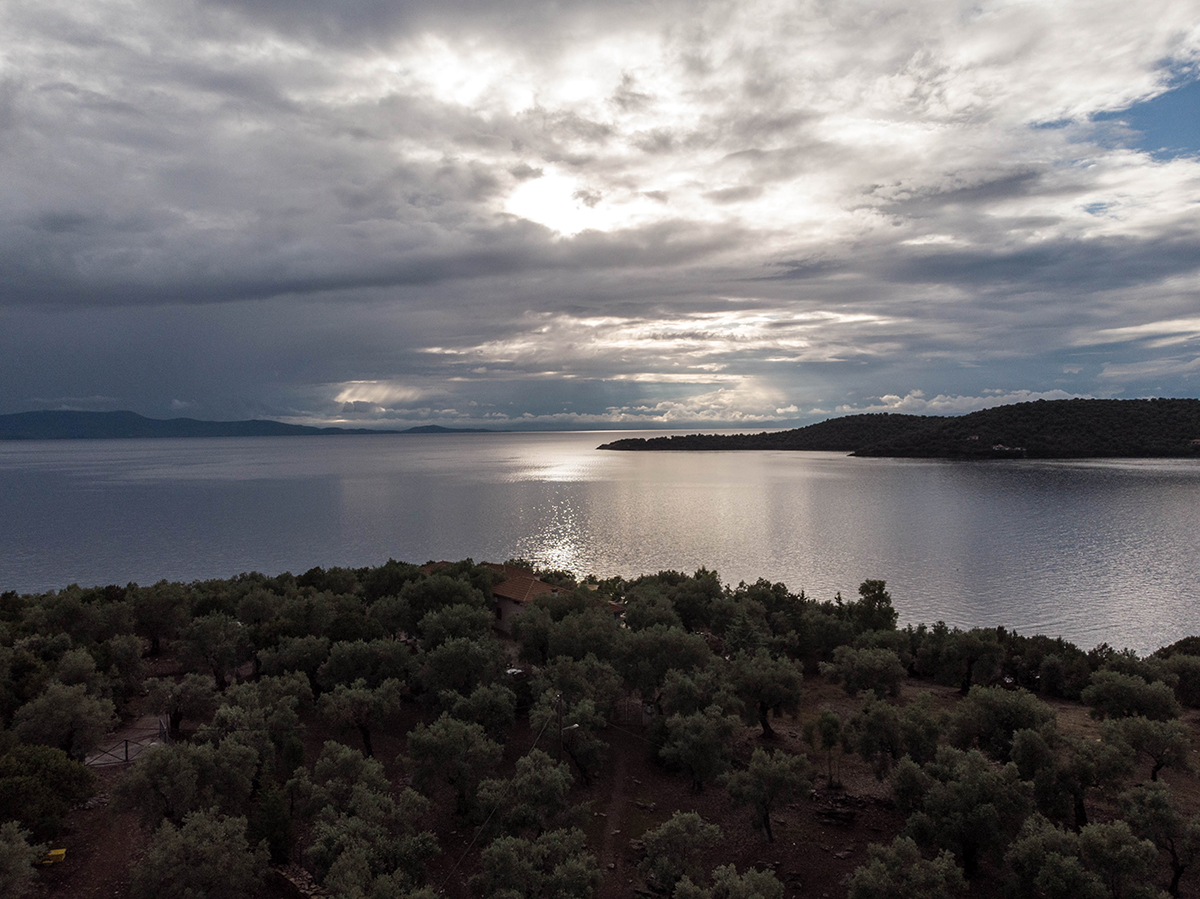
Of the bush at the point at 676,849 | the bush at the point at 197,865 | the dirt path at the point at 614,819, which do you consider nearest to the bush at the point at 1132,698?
the bush at the point at 676,849

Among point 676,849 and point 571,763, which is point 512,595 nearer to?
point 571,763

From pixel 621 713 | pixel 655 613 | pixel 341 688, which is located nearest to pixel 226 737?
pixel 341 688

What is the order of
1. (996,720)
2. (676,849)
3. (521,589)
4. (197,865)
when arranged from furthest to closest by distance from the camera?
1. (521,589)
2. (996,720)
3. (676,849)
4. (197,865)

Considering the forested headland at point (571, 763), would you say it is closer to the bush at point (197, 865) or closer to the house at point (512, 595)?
the bush at point (197, 865)

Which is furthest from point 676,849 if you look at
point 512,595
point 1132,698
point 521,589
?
point 521,589

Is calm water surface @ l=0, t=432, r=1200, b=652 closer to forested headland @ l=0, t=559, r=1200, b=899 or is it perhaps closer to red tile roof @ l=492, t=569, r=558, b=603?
red tile roof @ l=492, t=569, r=558, b=603

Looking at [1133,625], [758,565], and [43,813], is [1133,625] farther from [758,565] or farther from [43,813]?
[43,813]
